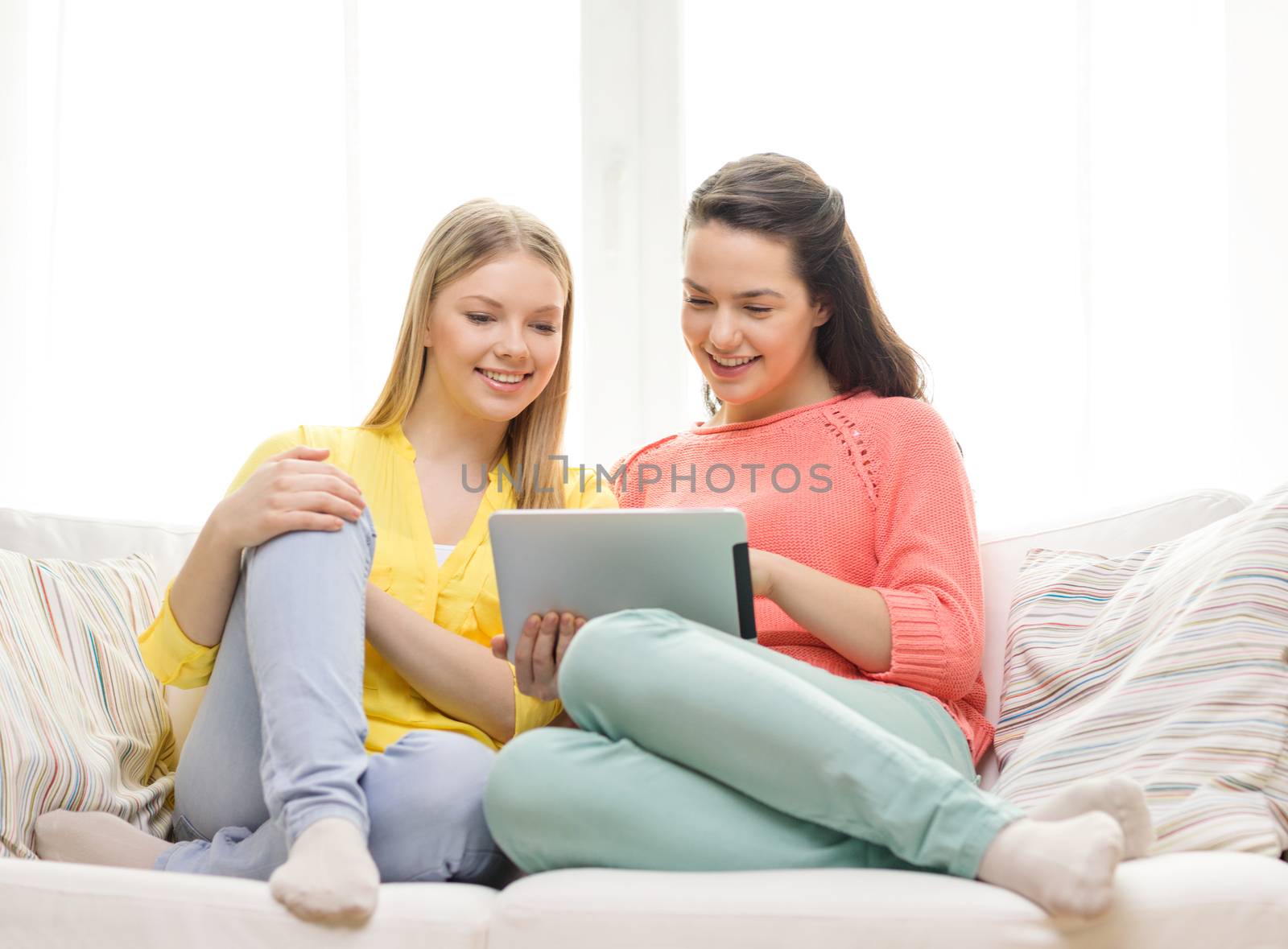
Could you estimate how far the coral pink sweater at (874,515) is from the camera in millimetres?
1384

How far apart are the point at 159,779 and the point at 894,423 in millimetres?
1037

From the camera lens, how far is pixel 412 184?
8.66 ft

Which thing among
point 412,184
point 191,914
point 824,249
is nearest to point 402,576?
point 191,914

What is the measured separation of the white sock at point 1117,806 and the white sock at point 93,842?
906 mm

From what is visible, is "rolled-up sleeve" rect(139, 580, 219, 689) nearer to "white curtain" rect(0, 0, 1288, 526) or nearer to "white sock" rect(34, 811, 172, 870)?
"white sock" rect(34, 811, 172, 870)

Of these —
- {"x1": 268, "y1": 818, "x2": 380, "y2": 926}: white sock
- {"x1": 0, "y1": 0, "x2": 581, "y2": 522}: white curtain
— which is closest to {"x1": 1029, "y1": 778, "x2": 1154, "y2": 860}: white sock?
{"x1": 268, "y1": 818, "x2": 380, "y2": 926}: white sock

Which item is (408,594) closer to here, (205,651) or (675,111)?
(205,651)

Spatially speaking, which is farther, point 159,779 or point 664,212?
point 664,212

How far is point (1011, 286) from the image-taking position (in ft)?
7.89

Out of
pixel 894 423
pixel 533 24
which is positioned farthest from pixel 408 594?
pixel 533 24

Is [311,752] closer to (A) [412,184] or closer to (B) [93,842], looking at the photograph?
(B) [93,842]

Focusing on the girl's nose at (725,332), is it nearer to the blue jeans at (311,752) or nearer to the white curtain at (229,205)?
the blue jeans at (311,752)

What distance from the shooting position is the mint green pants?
3.22 ft

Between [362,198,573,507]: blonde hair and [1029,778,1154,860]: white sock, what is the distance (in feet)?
2.58
